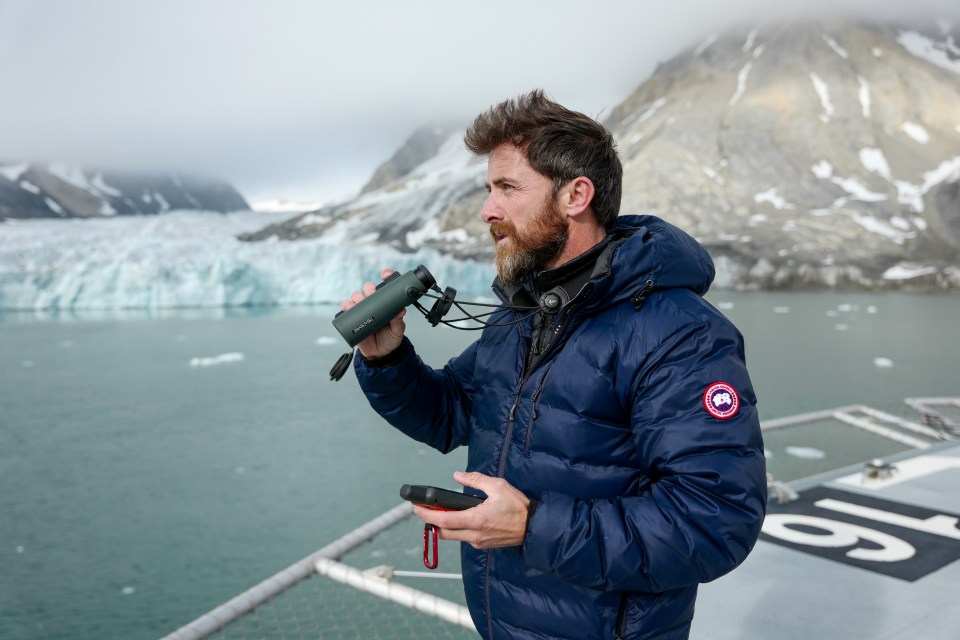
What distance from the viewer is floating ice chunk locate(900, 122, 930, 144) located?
72.9 m

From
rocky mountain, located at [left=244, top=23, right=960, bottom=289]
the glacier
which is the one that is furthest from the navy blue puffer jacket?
rocky mountain, located at [left=244, top=23, right=960, bottom=289]

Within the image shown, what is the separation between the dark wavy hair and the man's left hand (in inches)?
24.4

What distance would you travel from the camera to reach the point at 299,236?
7438 cm

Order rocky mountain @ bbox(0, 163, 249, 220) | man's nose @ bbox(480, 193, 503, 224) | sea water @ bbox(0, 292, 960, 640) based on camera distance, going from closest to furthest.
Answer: man's nose @ bbox(480, 193, 503, 224) → sea water @ bbox(0, 292, 960, 640) → rocky mountain @ bbox(0, 163, 249, 220)

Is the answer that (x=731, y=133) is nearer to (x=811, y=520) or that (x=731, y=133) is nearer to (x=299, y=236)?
(x=299, y=236)

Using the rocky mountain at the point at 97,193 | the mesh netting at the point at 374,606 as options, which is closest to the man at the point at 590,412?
the mesh netting at the point at 374,606

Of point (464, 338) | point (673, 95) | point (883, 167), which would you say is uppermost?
point (673, 95)

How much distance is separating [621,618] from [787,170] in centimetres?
7459

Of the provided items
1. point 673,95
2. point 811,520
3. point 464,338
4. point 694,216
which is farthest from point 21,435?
point 673,95

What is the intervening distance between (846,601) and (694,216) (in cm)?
6081

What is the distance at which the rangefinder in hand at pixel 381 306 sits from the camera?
5.10 ft

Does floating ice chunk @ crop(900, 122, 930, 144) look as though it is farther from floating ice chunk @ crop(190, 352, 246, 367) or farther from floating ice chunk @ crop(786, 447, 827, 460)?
floating ice chunk @ crop(786, 447, 827, 460)

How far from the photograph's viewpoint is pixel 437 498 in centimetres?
122

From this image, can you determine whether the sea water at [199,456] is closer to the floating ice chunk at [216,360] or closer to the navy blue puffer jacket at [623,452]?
the floating ice chunk at [216,360]
